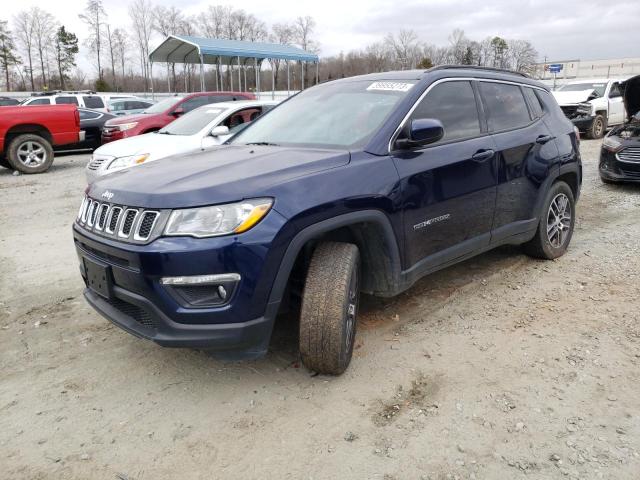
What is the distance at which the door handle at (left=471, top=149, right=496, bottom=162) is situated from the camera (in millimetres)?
3736

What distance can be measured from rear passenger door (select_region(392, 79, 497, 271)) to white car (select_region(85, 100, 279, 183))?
333 cm

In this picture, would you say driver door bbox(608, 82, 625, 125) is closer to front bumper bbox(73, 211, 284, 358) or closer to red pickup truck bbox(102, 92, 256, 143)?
red pickup truck bbox(102, 92, 256, 143)

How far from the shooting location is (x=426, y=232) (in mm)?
3367

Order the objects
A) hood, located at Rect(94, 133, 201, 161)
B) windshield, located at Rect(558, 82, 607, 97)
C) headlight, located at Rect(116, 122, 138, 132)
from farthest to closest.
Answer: windshield, located at Rect(558, 82, 607, 97)
headlight, located at Rect(116, 122, 138, 132)
hood, located at Rect(94, 133, 201, 161)

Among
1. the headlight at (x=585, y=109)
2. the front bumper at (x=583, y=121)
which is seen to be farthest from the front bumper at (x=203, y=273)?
the headlight at (x=585, y=109)

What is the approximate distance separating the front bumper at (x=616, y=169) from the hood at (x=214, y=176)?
268 inches

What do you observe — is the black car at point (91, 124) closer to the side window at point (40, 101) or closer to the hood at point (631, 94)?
the side window at point (40, 101)

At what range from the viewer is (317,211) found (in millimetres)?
2730

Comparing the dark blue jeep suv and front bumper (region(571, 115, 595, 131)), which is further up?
front bumper (region(571, 115, 595, 131))

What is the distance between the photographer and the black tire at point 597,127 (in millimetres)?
14866

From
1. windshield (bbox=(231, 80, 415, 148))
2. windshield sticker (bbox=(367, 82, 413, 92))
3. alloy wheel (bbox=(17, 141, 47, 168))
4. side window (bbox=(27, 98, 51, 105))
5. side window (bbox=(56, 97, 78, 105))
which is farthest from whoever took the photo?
side window (bbox=(27, 98, 51, 105))

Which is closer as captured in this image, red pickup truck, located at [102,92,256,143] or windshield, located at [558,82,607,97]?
red pickup truck, located at [102,92,256,143]

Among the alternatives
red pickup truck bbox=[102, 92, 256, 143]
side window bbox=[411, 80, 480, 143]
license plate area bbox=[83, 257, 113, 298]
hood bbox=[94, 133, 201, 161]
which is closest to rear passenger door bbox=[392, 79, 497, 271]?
side window bbox=[411, 80, 480, 143]

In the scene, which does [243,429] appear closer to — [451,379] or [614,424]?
[451,379]
